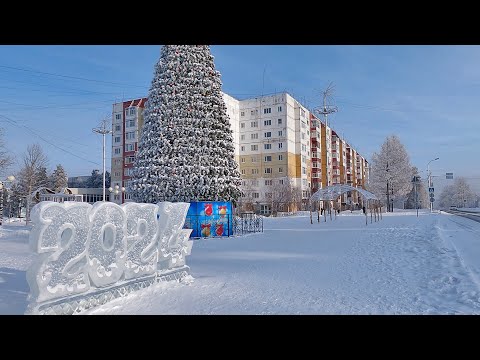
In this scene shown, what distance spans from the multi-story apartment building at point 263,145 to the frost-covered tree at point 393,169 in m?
13.3

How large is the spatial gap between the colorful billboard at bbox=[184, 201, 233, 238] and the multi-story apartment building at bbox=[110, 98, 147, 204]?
4472cm

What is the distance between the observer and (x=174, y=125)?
22078 millimetres

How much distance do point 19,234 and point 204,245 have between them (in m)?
14.5

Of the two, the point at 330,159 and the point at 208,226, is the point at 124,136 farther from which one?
the point at 208,226

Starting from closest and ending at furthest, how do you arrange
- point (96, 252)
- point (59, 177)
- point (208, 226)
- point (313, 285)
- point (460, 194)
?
point (96, 252), point (313, 285), point (208, 226), point (59, 177), point (460, 194)

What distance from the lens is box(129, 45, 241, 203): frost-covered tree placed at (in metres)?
21.6

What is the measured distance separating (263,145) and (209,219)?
48127mm

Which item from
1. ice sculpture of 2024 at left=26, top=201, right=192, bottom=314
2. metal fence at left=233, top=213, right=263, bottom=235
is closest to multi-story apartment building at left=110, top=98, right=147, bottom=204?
metal fence at left=233, top=213, right=263, bottom=235

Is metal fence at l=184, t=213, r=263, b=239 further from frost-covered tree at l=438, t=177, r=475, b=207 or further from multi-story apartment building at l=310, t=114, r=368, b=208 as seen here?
frost-covered tree at l=438, t=177, r=475, b=207

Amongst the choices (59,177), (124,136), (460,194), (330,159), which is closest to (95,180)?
(59,177)

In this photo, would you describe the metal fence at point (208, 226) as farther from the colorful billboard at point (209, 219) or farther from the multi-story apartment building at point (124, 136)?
the multi-story apartment building at point (124, 136)

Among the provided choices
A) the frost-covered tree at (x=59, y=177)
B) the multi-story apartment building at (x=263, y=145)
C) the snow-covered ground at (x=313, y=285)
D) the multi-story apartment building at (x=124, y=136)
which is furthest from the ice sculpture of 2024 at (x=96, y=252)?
the frost-covered tree at (x=59, y=177)

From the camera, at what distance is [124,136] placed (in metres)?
63.2
